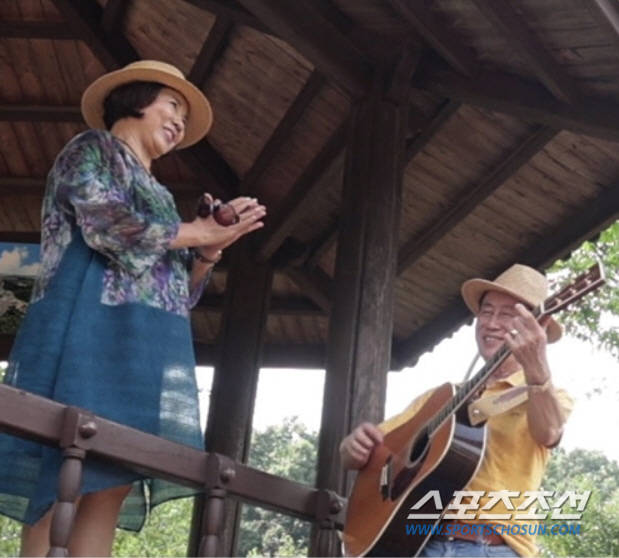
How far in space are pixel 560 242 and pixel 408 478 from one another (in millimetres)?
2685

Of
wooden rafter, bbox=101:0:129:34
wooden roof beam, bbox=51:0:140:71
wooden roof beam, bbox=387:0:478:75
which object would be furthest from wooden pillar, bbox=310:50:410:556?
wooden roof beam, bbox=51:0:140:71

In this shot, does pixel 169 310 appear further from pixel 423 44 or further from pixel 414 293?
pixel 414 293

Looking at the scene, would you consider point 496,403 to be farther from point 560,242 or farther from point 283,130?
point 283,130

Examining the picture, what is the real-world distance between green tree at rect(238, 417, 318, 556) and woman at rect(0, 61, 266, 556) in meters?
9.89

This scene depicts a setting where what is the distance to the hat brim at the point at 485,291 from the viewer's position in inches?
120

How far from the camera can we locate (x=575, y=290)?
266 centimetres

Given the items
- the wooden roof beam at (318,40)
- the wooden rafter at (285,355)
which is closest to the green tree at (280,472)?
the wooden rafter at (285,355)

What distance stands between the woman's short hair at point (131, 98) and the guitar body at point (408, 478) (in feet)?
3.52

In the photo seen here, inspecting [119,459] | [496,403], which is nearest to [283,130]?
[496,403]

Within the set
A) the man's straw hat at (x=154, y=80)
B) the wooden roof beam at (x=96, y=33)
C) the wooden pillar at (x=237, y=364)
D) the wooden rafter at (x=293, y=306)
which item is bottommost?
the man's straw hat at (x=154, y=80)

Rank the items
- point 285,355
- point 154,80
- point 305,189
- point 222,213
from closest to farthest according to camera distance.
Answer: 1. point 222,213
2. point 154,80
3. point 305,189
4. point 285,355

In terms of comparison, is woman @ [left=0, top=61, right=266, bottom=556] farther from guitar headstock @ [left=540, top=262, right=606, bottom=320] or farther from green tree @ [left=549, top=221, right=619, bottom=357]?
green tree @ [left=549, top=221, right=619, bottom=357]

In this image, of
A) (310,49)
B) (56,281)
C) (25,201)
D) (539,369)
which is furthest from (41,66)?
(539,369)

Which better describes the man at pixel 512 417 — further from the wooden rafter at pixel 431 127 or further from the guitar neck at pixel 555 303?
the wooden rafter at pixel 431 127
